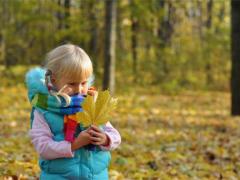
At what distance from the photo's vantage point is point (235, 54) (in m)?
13.2

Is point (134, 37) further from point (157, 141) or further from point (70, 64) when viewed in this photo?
point (70, 64)

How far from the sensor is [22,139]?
855 cm

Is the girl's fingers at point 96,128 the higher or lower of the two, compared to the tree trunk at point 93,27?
lower

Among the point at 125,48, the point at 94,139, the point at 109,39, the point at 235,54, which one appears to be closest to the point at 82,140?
the point at 94,139

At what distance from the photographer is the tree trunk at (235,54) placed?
13.0 metres

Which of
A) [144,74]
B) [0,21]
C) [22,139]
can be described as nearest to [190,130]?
[22,139]

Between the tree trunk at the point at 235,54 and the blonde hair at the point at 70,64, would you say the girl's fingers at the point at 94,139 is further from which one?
the tree trunk at the point at 235,54

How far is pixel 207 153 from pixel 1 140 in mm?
3076

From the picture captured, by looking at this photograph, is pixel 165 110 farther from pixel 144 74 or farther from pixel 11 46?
pixel 11 46

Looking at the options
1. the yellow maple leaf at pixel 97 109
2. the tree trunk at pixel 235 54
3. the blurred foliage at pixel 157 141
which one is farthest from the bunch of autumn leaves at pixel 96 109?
the tree trunk at pixel 235 54

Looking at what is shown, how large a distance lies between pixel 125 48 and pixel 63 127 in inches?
860

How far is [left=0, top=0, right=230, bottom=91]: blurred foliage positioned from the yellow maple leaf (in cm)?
1651

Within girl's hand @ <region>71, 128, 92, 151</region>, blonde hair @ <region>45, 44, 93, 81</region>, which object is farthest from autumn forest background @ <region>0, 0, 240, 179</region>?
blonde hair @ <region>45, 44, 93, 81</region>

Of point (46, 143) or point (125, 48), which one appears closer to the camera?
A: point (46, 143)
